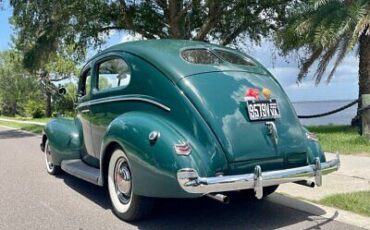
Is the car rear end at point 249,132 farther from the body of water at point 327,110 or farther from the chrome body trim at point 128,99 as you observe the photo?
the body of water at point 327,110

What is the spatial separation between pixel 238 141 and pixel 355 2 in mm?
8422

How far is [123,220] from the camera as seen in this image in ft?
17.4

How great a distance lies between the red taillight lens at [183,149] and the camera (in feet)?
15.1

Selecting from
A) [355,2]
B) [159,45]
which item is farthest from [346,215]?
[355,2]

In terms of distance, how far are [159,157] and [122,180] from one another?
923 millimetres

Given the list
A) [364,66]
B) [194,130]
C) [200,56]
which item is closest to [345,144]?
[364,66]

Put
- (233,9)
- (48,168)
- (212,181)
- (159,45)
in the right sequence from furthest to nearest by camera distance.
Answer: (233,9)
(48,168)
(159,45)
(212,181)

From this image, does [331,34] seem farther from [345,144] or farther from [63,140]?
[63,140]

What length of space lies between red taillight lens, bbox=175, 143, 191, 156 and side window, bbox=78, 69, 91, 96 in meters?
2.59

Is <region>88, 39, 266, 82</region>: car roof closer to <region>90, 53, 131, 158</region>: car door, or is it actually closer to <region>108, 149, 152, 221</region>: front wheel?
<region>90, 53, 131, 158</region>: car door

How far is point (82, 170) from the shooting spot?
6.31m

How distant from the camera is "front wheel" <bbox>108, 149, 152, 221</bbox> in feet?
16.8

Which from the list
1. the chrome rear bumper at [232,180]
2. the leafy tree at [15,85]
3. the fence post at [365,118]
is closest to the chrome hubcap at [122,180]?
the chrome rear bumper at [232,180]

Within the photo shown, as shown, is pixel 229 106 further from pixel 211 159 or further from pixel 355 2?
pixel 355 2
